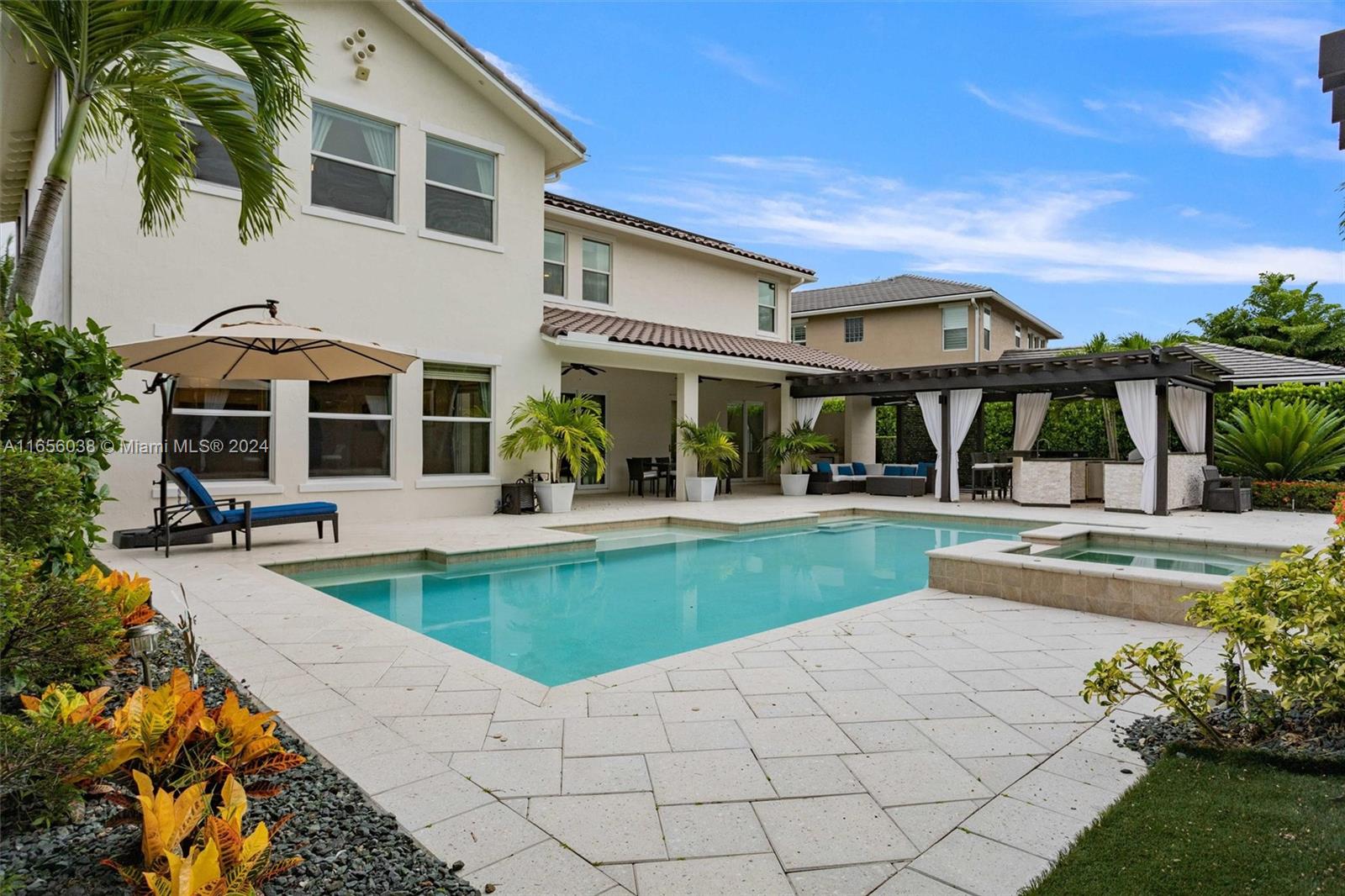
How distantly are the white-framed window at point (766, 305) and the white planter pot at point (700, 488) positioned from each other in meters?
5.85

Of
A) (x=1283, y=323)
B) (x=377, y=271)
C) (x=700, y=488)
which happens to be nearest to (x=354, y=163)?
(x=377, y=271)

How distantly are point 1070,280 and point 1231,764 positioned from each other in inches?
1667

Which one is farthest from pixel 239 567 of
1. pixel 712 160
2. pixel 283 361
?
pixel 712 160

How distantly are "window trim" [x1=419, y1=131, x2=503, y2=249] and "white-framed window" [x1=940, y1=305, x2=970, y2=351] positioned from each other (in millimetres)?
17756

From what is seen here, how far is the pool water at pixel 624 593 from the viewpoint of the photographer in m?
6.05

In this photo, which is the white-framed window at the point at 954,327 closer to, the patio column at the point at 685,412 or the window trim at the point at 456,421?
the patio column at the point at 685,412

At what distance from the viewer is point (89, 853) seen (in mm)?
2297

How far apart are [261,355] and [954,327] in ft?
73.5

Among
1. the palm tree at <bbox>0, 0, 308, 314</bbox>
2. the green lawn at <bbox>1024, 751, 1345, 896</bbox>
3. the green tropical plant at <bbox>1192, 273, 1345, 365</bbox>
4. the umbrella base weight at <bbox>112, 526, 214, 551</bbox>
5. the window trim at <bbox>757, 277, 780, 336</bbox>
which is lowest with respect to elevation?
the green lawn at <bbox>1024, 751, 1345, 896</bbox>

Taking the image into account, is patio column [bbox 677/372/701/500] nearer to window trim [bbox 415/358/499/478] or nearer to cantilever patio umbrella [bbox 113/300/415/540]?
window trim [bbox 415/358/499/478]

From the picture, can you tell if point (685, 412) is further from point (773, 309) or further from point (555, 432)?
point (773, 309)

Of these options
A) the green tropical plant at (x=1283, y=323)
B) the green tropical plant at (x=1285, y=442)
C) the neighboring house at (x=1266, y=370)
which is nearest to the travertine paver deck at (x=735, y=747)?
the green tropical plant at (x=1285, y=442)

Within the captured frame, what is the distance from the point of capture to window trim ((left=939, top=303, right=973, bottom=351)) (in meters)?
25.4

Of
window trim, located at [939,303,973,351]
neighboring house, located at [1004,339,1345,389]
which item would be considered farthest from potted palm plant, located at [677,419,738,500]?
window trim, located at [939,303,973,351]
